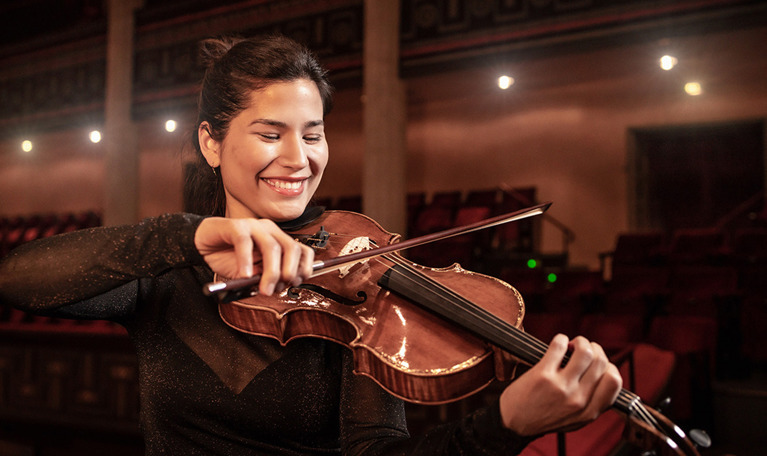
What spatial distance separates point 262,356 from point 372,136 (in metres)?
5.40

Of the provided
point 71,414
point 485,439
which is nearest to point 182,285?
point 485,439

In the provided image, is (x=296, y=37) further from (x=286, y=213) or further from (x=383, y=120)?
(x=286, y=213)

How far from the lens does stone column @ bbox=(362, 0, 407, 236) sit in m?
6.19

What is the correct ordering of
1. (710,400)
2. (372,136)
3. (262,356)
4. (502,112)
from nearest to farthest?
(262,356), (710,400), (372,136), (502,112)

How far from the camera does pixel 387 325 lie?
859 millimetres

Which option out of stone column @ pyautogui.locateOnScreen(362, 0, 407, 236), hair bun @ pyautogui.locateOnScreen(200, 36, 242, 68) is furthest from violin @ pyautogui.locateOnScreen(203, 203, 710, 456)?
stone column @ pyautogui.locateOnScreen(362, 0, 407, 236)

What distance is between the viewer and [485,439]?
0.72 metres

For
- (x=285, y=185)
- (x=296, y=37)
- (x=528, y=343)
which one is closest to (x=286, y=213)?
(x=285, y=185)

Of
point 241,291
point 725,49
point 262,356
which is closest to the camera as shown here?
point 241,291

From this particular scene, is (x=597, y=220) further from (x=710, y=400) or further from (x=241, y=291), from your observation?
(x=241, y=291)

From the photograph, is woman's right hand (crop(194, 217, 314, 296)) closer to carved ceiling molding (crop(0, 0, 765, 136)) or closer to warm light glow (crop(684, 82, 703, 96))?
carved ceiling molding (crop(0, 0, 765, 136))

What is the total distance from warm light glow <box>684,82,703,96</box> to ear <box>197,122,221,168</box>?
27.4 feet

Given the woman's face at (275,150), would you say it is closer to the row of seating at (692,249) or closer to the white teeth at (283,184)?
the white teeth at (283,184)

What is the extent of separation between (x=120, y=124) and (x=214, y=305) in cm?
822
